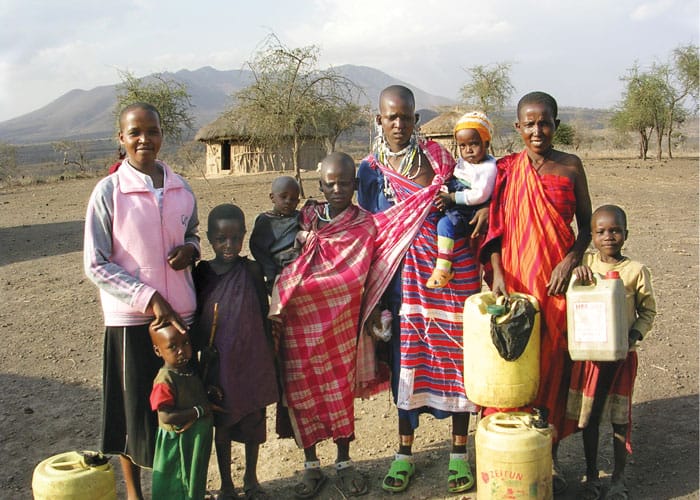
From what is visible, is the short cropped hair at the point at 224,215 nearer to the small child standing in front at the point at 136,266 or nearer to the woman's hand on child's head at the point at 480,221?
the small child standing in front at the point at 136,266

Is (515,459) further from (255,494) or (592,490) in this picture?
(255,494)

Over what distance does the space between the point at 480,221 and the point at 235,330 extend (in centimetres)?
115

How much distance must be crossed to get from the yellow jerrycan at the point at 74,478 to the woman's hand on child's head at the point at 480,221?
5.81 feet

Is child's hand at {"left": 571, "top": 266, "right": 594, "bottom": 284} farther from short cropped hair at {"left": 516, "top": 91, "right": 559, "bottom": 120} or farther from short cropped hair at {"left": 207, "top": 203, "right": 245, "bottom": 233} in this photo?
short cropped hair at {"left": 207, "top": 203, "right": 245, "bottom": 233}

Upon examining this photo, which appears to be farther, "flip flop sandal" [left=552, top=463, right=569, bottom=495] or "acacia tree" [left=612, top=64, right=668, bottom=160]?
"acacia tree" [left=612, top=64, right=668, bottom=160]

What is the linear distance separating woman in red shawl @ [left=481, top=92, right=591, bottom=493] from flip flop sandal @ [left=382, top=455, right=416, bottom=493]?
0.67 metres

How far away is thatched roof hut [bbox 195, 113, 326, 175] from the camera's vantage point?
70.2 ft

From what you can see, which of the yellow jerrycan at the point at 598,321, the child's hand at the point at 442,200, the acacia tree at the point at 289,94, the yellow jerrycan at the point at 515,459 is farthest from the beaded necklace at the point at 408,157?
the acacia tree at the point at 289,94

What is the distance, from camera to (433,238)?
2.87 metres

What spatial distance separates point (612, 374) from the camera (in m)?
2.77

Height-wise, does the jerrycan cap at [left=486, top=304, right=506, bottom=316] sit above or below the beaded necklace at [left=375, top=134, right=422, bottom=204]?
below

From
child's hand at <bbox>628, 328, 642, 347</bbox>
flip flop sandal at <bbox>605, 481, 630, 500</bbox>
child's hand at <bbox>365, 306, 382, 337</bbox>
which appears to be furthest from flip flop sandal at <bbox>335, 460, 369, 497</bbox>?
child's hand at <bbox>628, 328, 642, 347</bbox>

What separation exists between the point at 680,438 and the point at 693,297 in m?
2.61

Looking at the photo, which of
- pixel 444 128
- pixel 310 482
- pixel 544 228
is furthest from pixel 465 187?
pixel 444 128
